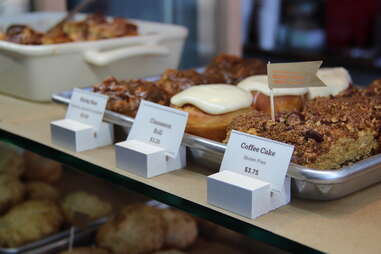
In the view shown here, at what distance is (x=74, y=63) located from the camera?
1.45 meters

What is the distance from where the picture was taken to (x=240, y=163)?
0.84 metres

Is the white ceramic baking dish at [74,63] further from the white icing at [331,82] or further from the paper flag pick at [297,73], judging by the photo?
the paper flag pick at [297,73]

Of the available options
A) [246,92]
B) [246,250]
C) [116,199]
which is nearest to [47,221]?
[116,199]

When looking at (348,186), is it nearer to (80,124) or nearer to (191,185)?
(191,185)

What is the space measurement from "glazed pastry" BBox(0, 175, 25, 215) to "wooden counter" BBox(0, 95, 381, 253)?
1.63 feet

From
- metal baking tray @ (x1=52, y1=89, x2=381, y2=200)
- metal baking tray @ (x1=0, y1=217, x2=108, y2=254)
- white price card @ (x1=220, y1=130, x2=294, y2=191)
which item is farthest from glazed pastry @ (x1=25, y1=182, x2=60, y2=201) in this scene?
white price card @ (x1=220, y1=130, x2=294, y2=191)

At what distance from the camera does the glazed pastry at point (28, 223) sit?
4.67 ft

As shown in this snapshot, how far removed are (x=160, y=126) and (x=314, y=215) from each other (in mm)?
308

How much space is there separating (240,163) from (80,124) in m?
0.40

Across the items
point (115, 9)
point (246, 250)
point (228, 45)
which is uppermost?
point (115, 9)

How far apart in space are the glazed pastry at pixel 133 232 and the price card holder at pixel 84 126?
350 mm

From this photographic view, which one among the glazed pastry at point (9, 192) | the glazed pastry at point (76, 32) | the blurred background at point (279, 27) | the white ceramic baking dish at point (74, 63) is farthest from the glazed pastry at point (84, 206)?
the blurred background at point (279, 27)

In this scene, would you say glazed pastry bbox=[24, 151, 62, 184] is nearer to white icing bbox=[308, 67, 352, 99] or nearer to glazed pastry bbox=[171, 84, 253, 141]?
glazed pastry bbox=[171, 84, 253, 141]

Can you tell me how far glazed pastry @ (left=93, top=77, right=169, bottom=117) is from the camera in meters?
1.13
